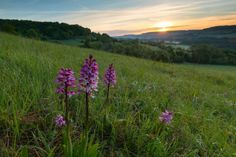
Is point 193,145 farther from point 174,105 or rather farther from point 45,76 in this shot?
point 45,76

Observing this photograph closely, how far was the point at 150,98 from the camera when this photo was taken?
4570 mm

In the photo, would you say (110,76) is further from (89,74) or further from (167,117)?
(167,117)

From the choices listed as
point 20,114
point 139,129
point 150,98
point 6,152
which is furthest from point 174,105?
point 6,152

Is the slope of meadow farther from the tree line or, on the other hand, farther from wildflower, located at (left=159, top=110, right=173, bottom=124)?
the tree line

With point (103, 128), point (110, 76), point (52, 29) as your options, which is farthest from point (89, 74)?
point (52, 29)

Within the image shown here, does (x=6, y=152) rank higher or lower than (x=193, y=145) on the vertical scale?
higher

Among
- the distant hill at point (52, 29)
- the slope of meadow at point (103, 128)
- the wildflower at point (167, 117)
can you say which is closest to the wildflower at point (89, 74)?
the slope of meadow at point (103, 128)

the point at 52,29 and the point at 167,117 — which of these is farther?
the point at 52,29

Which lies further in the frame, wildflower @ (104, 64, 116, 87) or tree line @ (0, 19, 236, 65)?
tree line @ (0, 19, 236, 65)

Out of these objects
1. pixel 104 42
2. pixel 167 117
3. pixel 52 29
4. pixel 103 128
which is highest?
pixel 52 29

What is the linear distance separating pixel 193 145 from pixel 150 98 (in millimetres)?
1343

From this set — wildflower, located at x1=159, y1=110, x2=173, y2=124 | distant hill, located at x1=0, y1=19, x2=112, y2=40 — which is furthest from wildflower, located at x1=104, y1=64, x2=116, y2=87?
distant hill, located at x1=0, y1=19, x2=112, y2=40

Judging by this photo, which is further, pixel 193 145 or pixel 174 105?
pixel 174 105

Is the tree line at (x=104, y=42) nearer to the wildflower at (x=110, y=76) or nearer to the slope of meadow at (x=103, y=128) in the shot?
the slope of meadow at (x=103, y=128)
